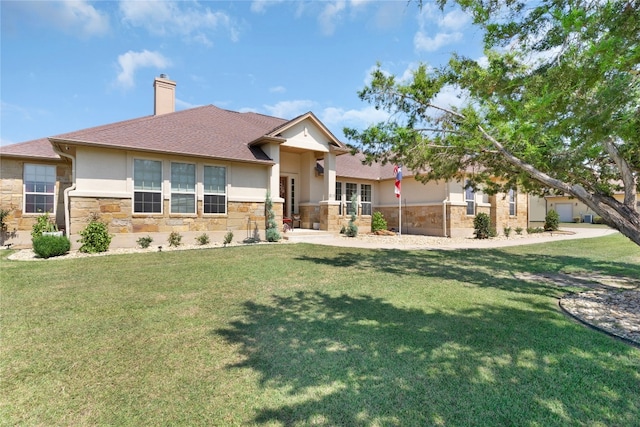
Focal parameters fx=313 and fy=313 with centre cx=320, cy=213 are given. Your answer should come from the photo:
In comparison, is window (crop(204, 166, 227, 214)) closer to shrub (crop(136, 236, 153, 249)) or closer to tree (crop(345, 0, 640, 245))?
shrub (crop(136, 236, 153, 249))

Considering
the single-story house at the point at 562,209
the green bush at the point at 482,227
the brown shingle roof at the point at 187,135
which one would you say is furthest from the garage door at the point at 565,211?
the brown shingle roof at the point at 187,135

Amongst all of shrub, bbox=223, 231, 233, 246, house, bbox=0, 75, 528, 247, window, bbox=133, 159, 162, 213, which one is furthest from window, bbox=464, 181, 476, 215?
window, bbox=133, 159, 162, 213

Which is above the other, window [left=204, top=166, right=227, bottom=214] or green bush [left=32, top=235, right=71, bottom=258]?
window [left=204, top=166, right=227, bottom=214]

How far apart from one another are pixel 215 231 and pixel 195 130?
488cm

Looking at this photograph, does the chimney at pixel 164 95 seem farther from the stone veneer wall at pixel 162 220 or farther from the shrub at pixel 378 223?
the shrub at pixel 378 223

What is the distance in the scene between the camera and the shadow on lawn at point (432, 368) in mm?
2430

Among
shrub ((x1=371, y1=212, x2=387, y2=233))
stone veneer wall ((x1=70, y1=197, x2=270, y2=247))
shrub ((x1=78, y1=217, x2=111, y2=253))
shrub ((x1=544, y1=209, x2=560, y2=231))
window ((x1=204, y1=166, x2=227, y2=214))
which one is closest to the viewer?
shrub ((x1=78, y1=217, x2=111, y2=253))

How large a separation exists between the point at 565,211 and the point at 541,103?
4386cm

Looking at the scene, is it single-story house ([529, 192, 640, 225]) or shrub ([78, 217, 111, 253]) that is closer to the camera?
shrub ([78, 217, 111, 253])

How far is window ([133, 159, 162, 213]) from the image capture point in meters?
11.9

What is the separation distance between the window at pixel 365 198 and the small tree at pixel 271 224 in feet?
24.9

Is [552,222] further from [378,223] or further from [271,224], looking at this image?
[271,224]

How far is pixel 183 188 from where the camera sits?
12.8m

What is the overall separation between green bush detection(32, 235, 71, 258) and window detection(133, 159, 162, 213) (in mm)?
2506
